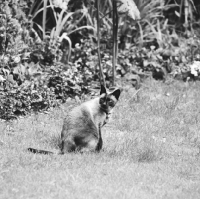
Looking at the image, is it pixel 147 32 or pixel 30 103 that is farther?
pixel 147 32

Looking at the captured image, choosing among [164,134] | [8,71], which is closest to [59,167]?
[164,134]

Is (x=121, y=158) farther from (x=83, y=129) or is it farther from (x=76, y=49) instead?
(x=76, y=49)

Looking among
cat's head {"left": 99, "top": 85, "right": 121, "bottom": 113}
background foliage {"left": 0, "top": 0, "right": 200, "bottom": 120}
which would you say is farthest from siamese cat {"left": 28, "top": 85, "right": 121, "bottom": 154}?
background foliage {"left": 0, "top": 0, "right": 200, "bottom": 120}

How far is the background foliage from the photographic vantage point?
9.30 metres

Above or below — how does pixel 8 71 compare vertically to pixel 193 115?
above

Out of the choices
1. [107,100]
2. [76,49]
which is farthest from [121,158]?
[76,49]

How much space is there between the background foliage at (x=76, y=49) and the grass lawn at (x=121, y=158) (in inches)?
23.3

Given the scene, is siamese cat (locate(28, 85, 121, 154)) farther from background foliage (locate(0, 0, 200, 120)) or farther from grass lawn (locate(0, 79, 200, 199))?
background foliage (locate(0, 0, 200, 120))

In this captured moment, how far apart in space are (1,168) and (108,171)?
4.60 ft

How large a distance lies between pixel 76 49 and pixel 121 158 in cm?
441

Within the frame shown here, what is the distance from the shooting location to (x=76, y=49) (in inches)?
425

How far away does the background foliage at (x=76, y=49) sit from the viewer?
930 cm

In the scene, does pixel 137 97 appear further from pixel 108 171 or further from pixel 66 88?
pixel 108 171

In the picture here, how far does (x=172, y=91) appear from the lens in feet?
35.3
